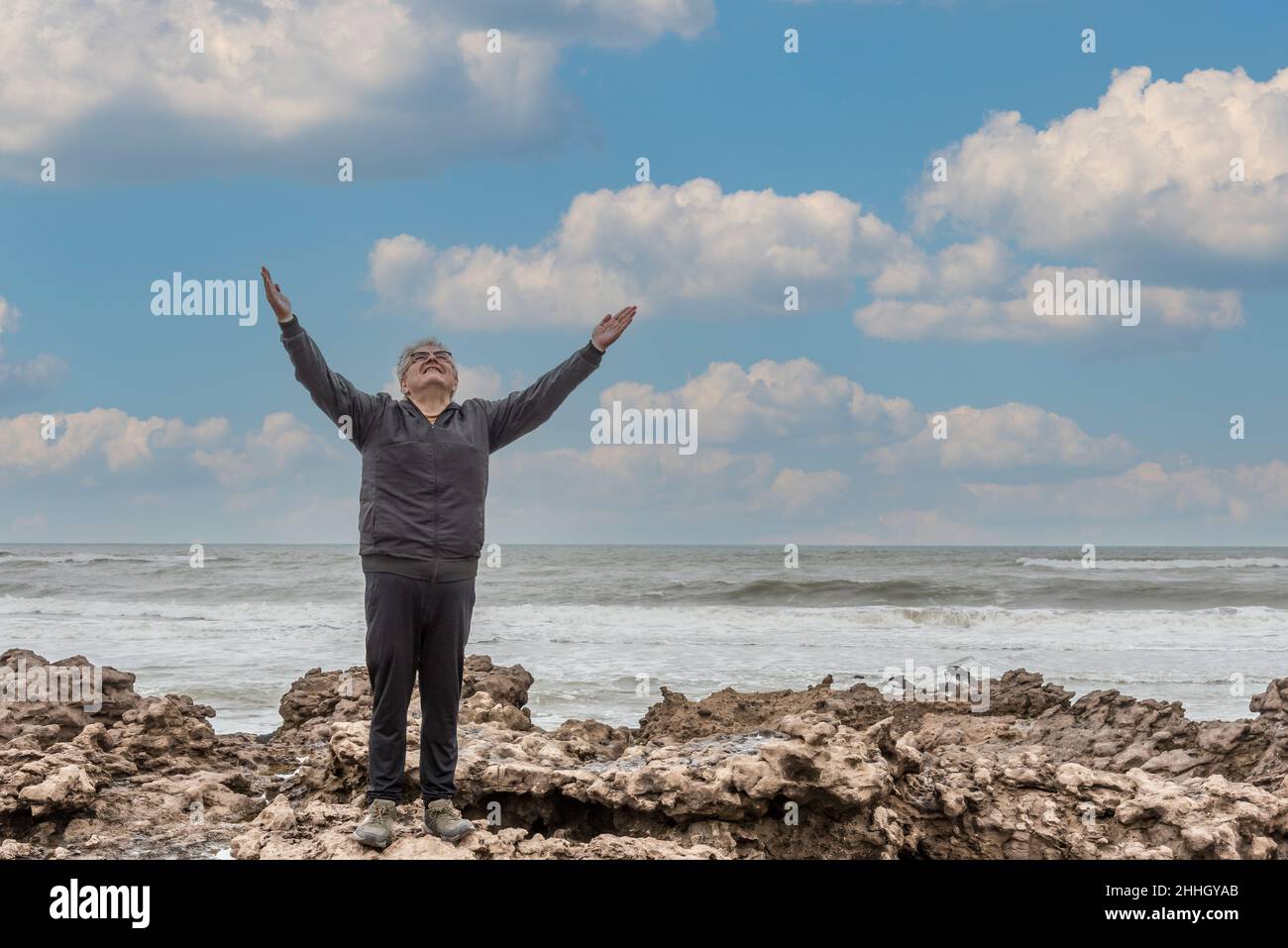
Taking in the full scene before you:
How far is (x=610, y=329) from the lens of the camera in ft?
14.6

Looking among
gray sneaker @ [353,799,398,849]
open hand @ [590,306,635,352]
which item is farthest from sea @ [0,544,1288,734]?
open hand @ [590,306,635,352]

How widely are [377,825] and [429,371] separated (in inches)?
70.3

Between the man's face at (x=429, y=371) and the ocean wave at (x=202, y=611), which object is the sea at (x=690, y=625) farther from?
the man's face at (x=429, y=371)

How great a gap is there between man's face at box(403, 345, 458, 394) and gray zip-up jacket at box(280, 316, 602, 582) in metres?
0.10

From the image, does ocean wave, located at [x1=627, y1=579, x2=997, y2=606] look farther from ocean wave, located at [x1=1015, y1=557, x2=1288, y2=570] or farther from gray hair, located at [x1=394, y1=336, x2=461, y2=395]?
gray hair, located at [x1=394, y1=336, x2=461, y2=395]

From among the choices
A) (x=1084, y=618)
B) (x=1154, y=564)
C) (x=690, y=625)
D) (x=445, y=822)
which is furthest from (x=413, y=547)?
(x=1154, y=564)

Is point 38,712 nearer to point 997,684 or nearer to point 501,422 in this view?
point 501,422

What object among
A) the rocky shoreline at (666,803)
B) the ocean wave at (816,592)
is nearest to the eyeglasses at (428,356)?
the rocky shoreline at (666,803)

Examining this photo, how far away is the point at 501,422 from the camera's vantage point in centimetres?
440

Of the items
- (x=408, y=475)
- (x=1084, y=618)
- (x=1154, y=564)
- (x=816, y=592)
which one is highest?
(x=408, y=475)

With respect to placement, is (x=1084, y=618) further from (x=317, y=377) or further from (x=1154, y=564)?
(x=1154, y=564)

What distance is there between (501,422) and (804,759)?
1.87 metres

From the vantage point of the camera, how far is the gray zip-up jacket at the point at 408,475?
403cm

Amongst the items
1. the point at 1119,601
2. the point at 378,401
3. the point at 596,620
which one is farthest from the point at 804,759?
the point at 1119,601
